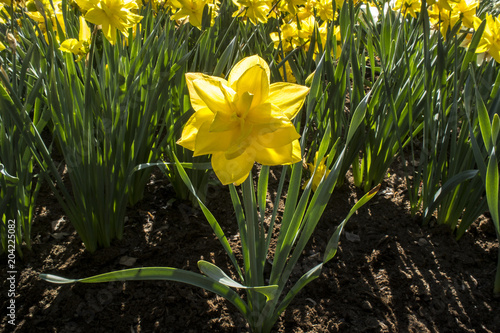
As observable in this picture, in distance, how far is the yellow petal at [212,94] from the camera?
68cm

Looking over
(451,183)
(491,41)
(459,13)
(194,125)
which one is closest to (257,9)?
(459,13)

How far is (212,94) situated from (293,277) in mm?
841

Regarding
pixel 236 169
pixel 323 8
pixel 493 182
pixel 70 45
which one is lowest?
pixel 493 182

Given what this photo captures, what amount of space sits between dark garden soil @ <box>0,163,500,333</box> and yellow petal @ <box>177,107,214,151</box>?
67cm

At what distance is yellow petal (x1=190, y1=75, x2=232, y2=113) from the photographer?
2.23 ft

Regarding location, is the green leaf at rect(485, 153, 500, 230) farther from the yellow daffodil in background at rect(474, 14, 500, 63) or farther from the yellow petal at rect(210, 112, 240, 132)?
the yellow petal at rect(210, 112, 240, 132)


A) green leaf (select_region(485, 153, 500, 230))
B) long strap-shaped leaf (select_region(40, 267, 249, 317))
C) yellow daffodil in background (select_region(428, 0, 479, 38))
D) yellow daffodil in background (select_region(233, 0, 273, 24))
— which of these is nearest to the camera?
long strap-shaped leaf (select_region(40, 267, 249, 317))

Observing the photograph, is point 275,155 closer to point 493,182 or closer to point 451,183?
point 493,182

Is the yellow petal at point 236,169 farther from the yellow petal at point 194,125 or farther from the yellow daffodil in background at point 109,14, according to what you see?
the yellow daffodil in background at point 109,14

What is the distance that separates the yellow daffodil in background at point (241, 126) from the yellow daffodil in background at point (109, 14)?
→ 0.72 metres

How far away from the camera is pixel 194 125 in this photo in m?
0.74

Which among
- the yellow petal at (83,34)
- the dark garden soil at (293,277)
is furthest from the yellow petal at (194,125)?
the yellow petal at (83,34)

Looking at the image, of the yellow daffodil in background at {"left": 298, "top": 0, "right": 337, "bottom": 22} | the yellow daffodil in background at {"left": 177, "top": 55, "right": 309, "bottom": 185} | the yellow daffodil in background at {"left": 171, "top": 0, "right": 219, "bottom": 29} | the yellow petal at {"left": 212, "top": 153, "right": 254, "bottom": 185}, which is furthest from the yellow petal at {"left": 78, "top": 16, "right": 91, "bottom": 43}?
the yellow daffodil in background at {"left": 298, "top": 0, "right": 337, "bottom": 22}

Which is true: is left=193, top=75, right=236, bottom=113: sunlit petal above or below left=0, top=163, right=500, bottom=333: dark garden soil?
above
